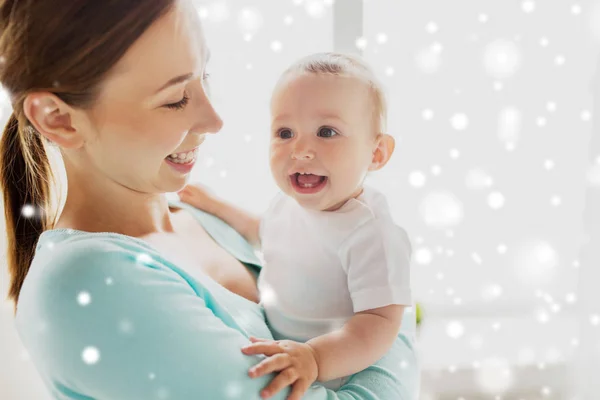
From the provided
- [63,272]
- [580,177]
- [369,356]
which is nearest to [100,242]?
[63,272]

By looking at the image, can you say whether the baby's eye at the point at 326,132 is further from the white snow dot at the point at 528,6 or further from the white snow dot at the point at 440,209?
the white snow dot at the point at 528,6

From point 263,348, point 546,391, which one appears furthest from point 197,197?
point 546,391

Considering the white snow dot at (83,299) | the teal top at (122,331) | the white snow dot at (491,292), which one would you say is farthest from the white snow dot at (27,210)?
the white snow dot at (491,292)

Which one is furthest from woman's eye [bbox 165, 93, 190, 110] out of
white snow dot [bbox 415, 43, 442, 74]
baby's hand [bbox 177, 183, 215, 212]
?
white snow dot [bbox 415, 43, 442, 74]

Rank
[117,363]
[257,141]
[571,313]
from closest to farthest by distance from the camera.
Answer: [117,363] → [257,141] → [571,313]

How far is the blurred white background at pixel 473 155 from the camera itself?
5.21ft

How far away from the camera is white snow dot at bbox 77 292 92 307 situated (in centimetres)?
71

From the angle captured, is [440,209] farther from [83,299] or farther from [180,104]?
[83,299]

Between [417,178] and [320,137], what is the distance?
831mm

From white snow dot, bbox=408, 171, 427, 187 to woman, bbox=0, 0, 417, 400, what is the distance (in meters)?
0.86

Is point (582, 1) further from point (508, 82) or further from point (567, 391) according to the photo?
point (567, 391)

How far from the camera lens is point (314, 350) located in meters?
0.86

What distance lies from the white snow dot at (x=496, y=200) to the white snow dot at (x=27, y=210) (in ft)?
4.23

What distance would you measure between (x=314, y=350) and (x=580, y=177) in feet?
4.42
